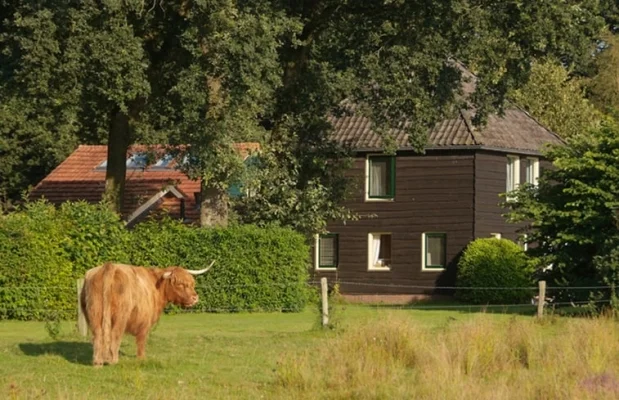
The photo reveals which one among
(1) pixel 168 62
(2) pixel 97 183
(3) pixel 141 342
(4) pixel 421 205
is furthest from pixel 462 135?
(3) pixel 141 342

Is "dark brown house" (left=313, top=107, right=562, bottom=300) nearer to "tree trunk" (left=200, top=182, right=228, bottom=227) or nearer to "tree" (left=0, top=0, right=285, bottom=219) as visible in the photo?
"tree trunk" (left=200, top=182, right=228, bottom=227)

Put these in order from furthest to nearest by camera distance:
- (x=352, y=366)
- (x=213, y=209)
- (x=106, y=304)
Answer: (x=213, y=209), (x=106, y=304), (x=352, y=366)

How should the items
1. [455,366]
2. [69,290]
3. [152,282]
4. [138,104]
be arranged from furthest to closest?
[138,104], [69,290], [152,282], [455,366]

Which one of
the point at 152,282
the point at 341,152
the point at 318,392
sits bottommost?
the point at 318,392

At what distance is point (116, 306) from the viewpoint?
20.8m

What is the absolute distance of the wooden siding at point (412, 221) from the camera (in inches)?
2167

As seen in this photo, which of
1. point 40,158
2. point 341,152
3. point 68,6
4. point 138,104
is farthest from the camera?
point 40,158

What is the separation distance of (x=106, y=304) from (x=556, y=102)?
166ft

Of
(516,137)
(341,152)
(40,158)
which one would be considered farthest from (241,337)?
(40,158)

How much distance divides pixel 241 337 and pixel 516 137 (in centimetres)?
3095

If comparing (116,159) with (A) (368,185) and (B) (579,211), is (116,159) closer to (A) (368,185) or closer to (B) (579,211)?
(B) (579,211)

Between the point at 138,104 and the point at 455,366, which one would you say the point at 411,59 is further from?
the point at 455,366

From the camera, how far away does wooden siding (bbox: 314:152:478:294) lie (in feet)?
181

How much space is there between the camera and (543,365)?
66.7 feet
